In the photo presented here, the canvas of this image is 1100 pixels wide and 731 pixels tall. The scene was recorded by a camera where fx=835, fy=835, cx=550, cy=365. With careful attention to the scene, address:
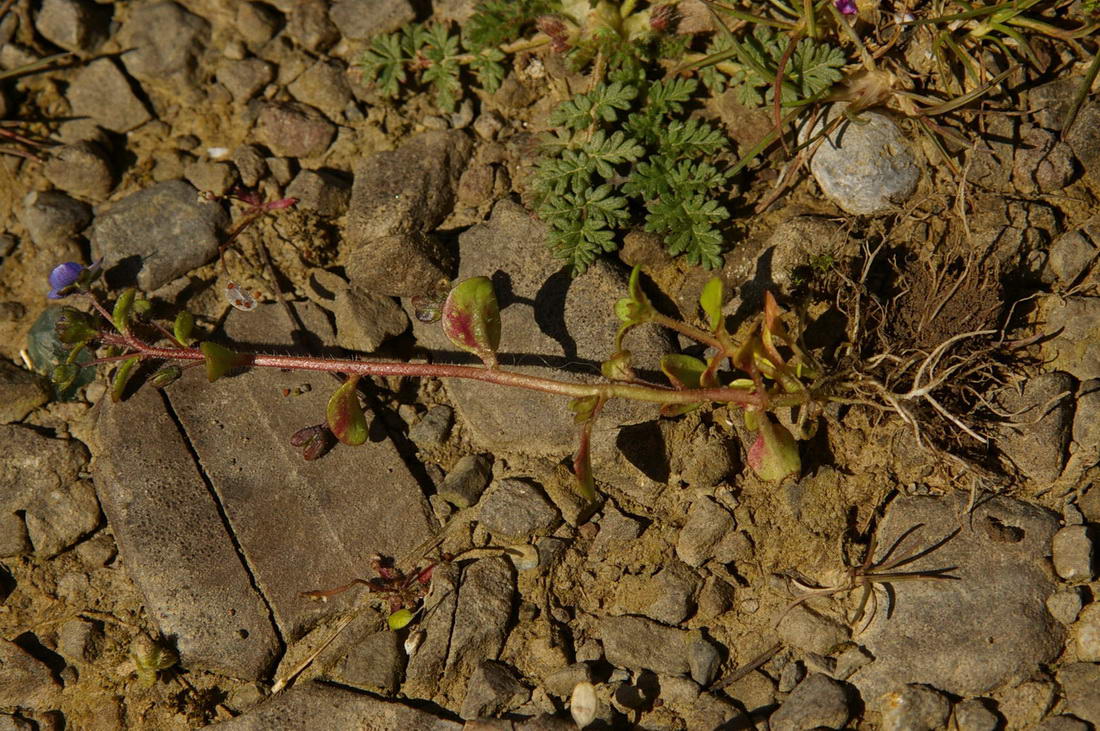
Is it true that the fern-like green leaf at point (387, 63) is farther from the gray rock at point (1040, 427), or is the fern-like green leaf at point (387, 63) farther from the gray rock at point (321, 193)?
the gray rock at point (1040, 427)

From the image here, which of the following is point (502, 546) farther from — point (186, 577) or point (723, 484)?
point (186, 577)

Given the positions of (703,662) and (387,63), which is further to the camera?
(387,63)

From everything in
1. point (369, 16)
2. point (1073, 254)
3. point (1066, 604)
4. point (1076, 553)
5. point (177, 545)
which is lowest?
point (177, 545)

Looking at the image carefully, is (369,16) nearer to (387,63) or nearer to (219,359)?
(387,63)

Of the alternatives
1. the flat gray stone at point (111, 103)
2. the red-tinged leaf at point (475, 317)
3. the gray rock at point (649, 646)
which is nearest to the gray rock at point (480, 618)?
the gray rock at point (649, 646)

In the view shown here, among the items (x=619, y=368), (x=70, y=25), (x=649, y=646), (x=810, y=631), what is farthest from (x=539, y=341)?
(x=70, y=25)

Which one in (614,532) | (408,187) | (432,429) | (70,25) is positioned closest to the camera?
(614,532)

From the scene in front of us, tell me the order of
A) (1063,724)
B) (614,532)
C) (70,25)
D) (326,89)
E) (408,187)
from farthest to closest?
(70,25) → (326,89) → (408,187) → (614,532) → (1063,724)

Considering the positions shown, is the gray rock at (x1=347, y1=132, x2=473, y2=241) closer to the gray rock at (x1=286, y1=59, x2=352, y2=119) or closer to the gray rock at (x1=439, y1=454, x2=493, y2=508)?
the gray rock at (x1=286, y1=59, x2=352, y2=119)
